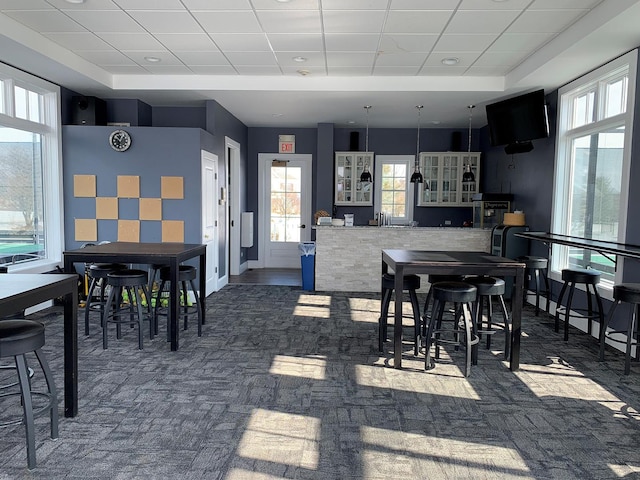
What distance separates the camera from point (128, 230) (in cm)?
657

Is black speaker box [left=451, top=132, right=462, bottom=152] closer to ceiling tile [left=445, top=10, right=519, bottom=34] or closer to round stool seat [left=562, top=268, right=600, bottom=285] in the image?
ceiling tile [left=445, top=10, right=519, bottom=34]

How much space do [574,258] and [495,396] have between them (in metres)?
3.30

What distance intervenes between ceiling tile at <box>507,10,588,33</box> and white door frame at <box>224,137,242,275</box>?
205 inches

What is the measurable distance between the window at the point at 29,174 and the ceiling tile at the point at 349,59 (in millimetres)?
3602

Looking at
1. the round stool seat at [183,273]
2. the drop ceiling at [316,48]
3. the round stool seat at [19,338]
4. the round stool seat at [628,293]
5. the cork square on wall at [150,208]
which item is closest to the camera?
the round stool seat at [19,338]

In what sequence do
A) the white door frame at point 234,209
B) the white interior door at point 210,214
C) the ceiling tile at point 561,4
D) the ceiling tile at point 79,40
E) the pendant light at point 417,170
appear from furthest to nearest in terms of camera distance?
the white door frame at point 234,209 < the pendant light at point 417,170 < the white interior door at point 210,214 < the ceiling tile at point 79,40 < the ceiling tile at point 561,4

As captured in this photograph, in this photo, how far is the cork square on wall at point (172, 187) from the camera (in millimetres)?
6562

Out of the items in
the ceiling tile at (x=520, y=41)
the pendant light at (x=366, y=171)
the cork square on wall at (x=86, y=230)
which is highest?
the ceiling tile at (x=520, y=41)

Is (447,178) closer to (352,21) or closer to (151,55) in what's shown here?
(352,21)

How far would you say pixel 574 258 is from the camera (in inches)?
236

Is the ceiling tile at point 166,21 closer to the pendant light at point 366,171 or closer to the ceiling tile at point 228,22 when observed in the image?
the ceiling tile at point 228,22

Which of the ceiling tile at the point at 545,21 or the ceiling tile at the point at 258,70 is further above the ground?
the ceiling tile at the point at 545,21

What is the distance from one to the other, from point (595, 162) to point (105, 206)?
20.3 ft

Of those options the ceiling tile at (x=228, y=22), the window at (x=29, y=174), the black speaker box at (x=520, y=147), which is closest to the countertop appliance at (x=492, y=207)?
the black speaker box at (x=520, y=147)
